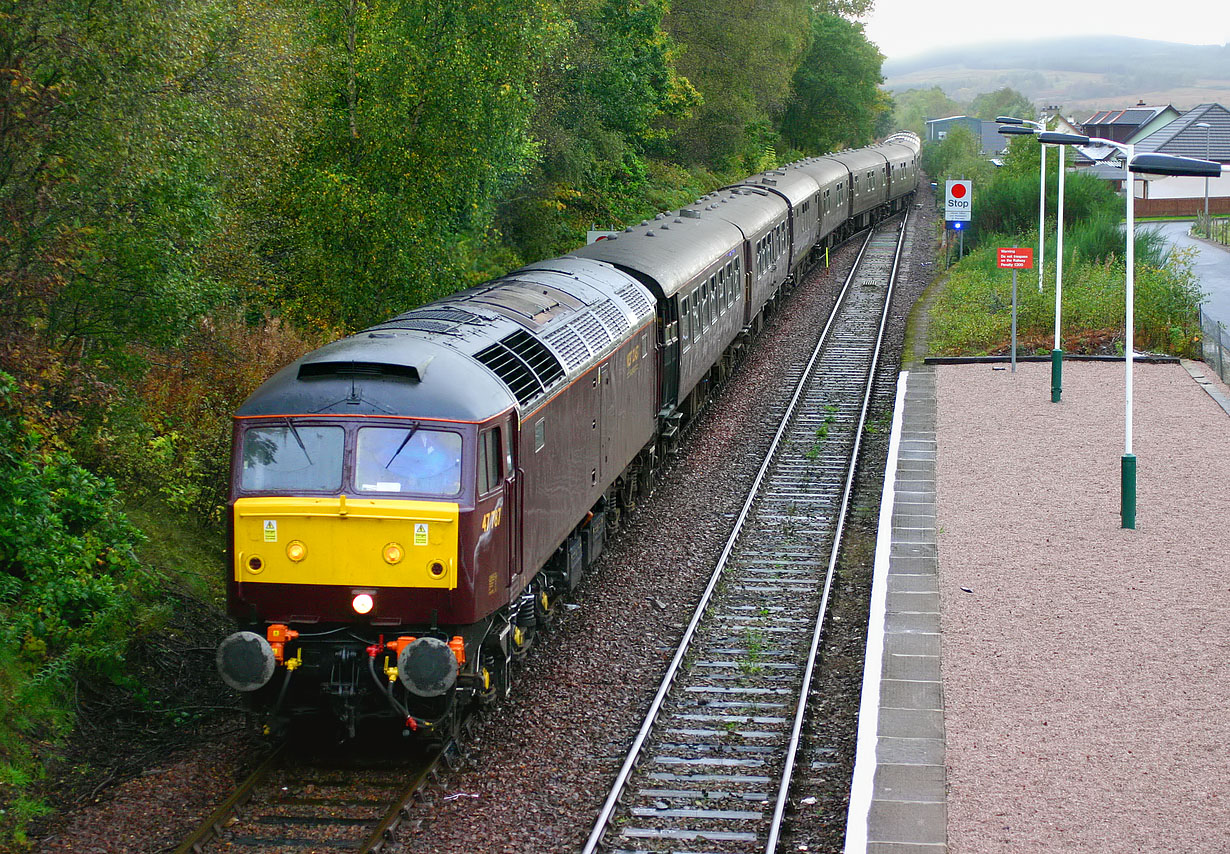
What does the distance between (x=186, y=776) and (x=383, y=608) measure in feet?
6.84

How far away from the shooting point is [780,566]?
1562cm

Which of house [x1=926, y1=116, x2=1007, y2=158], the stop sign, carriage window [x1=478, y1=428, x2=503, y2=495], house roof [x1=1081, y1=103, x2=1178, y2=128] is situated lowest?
carriage window [x1=478, y1=428, x2=503, y2=495]

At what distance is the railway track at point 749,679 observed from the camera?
9.67 m

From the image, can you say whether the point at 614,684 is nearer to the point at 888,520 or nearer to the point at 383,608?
the point at 383,608

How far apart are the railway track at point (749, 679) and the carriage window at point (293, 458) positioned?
340 centimetres

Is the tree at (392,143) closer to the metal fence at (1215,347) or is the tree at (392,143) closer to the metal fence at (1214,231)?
the metal fence at (1215,347)

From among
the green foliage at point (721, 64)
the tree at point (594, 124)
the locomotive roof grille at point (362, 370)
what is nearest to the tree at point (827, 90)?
the green foliage at point (721, 64)

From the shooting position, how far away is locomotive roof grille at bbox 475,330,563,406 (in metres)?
11.2

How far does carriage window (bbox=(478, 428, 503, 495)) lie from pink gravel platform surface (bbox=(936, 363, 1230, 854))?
4.29m

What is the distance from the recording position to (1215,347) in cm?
2600

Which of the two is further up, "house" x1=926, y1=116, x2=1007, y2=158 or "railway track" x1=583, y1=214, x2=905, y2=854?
"house" x1=926, y1=116, x2=1007, y2=158

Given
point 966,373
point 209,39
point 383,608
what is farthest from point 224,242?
point 966,373

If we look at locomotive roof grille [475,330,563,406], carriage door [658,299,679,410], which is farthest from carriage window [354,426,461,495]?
carriage door [658,299,679,410]

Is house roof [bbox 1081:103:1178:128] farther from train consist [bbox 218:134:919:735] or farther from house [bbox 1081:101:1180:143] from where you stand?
train consist [bbox 218:134:919:735]
